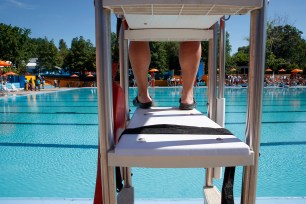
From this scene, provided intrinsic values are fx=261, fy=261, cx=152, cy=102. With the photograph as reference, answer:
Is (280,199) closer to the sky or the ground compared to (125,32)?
closer to the ground

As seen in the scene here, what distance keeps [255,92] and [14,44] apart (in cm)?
2766

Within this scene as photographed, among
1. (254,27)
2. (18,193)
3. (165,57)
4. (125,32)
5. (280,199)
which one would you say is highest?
(165,57)

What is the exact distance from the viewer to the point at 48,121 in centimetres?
656

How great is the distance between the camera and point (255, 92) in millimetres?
724

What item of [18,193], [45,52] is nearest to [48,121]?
[18,193]

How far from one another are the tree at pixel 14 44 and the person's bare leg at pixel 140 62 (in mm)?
26619

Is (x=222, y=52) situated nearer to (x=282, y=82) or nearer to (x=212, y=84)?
(x=212, y=84)

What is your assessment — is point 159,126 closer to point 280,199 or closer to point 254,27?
point 254,27

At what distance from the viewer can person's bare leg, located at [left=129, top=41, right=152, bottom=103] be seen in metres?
1.45

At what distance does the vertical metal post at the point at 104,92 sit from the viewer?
26.6 inches

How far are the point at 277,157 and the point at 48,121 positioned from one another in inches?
207

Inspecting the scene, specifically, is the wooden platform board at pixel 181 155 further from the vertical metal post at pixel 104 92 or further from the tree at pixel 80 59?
the tree at pixel 80 59

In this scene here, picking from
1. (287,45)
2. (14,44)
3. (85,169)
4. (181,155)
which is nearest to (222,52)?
(181,155)

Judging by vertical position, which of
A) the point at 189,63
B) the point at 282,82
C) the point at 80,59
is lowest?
the point at 282,82
